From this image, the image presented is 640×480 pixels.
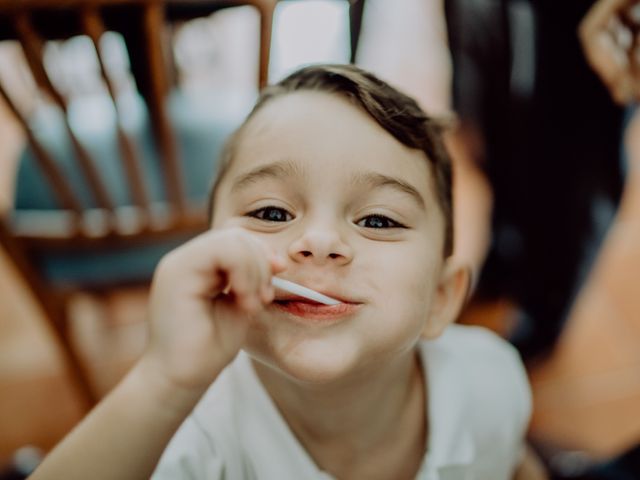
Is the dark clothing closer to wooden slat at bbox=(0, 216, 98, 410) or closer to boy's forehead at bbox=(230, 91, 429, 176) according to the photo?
boy's forehead at bbox=(230, 91, 429, 176)

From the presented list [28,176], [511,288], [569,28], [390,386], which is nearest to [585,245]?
[511,288]

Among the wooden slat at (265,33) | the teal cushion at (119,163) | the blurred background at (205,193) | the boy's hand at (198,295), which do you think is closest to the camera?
the boy's hand at (198,295)

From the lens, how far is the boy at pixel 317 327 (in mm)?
481

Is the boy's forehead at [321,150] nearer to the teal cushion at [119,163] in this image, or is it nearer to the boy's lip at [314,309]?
the boy's lip at [314,309]

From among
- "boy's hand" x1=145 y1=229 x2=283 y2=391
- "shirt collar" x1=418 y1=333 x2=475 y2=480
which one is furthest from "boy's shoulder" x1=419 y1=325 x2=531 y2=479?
"boy's hand" x1=145 y1=229 x2=283 y2=391

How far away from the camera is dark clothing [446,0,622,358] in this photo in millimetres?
1063

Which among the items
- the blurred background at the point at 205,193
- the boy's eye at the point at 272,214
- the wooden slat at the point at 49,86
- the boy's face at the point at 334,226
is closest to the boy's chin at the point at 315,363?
the boy's face at the point at 334,226

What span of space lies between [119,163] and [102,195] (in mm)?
165

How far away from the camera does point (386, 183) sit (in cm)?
59

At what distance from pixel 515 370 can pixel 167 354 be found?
555 mm

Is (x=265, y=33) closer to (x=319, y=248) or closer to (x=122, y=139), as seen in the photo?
(x=122, y=139)

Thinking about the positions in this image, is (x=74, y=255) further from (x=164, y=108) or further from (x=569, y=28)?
(x=569, y=28)

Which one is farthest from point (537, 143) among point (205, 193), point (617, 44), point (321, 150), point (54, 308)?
point (54, 308)

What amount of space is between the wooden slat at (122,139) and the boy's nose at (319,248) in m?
0.45
